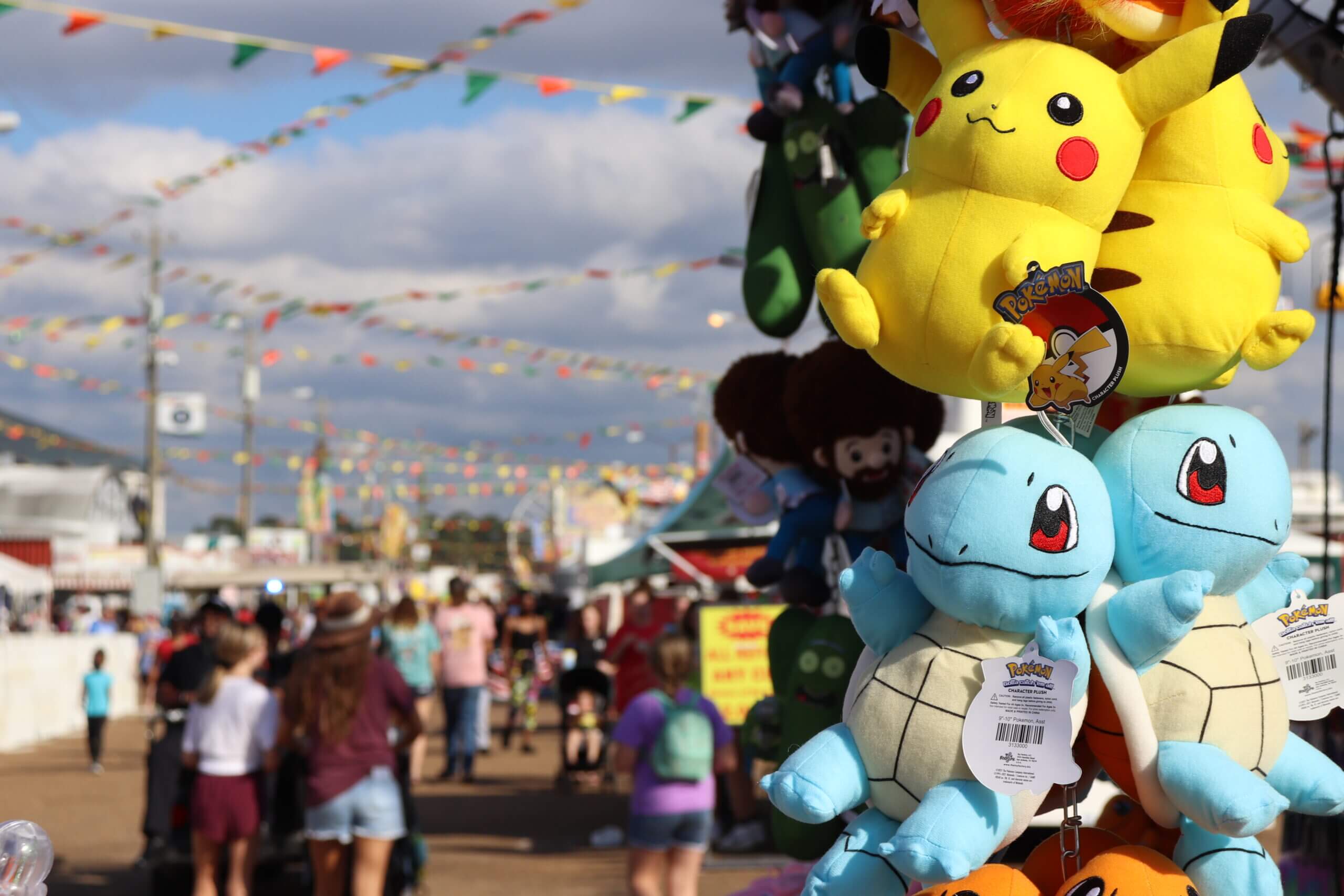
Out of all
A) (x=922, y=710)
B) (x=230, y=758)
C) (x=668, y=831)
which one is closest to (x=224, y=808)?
(x=230, y=758)

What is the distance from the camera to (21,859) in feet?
7.84

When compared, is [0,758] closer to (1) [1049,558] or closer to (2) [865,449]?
(2) [865,449]

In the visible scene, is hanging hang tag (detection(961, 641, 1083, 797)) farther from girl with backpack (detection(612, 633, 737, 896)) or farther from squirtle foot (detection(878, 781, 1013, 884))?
girl with backpack (detection(612, 633, 737, 896))

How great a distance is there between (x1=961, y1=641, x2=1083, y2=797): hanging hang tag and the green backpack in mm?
3581

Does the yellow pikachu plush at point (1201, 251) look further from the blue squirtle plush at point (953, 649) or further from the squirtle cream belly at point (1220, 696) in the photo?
the squirtle cream belly at point (1220, 696)

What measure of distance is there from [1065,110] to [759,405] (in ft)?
7.04

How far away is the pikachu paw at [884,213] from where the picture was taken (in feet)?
9.57

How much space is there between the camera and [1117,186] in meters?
2.85

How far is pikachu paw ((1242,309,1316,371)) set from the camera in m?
2.86

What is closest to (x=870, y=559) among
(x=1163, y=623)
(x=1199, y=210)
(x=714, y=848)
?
(x=1163, y=623)

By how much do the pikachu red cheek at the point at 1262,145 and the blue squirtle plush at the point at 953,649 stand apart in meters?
0.81

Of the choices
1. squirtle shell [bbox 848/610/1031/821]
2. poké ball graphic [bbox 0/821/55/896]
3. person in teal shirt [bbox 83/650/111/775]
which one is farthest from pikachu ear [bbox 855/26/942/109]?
person in teal shirt [bbox 83/650/111/775]

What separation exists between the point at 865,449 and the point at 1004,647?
1.67 meters

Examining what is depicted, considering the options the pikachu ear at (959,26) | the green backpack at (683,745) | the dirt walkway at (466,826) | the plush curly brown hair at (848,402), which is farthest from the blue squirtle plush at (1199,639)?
the dirt walkway at (466,826)
